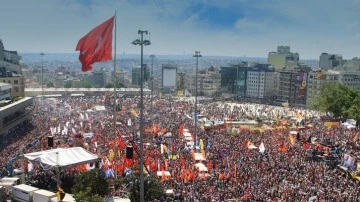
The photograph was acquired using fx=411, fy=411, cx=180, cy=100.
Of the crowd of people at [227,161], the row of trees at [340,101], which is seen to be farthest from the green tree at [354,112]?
the crowd of people at [227,161]

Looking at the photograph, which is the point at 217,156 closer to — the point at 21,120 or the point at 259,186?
the point at 259,186

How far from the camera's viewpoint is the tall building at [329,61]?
162m

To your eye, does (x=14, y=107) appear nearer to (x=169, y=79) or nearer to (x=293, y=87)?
(x=293, y=87)

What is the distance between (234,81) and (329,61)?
154 feet

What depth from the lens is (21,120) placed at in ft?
167

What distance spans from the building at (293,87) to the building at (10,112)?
7932 cm

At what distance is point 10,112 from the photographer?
47188 mm

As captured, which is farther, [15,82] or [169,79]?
[169,79]

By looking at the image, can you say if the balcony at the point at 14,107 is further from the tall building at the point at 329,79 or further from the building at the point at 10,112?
the tall building at the point at 329,79

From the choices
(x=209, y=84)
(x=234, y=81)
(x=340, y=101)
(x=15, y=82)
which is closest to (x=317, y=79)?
(x=234, y=81)

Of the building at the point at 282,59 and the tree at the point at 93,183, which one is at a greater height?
the building at the point at 282,59

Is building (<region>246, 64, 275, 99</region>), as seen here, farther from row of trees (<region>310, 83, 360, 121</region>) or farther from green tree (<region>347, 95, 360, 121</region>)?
green tree (<region>347, 95, 360, 121</region>)

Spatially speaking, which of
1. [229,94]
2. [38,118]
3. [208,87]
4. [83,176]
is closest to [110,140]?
[83,176]

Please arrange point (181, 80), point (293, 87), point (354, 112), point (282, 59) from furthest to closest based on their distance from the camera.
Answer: point (282, 59), point (181, 80), point (293, 87), point (354, 112)
